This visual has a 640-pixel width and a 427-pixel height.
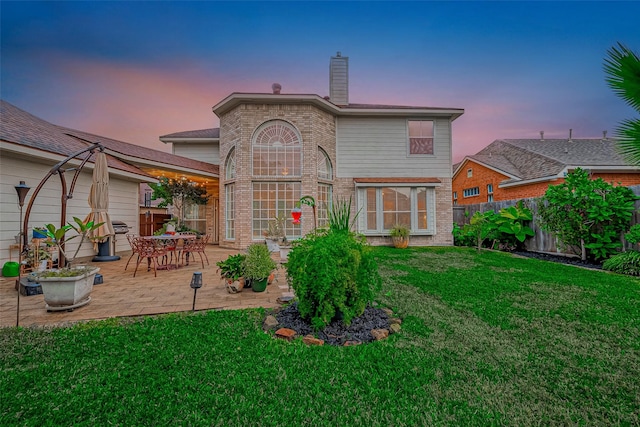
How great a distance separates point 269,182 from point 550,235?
→ 979 centimetres

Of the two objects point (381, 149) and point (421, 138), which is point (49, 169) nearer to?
point (381, 149)

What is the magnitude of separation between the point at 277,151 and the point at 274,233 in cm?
335

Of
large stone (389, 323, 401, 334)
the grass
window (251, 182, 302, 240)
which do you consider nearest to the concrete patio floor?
the grass

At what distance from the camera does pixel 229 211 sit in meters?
11.3

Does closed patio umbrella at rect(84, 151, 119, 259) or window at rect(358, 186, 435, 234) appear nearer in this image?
closed patio umbrella at rect(84, 151, 119, 259)

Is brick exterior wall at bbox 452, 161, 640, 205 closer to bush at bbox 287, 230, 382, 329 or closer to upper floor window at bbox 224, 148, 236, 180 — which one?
bush at bbox 287, 230, 382, 329

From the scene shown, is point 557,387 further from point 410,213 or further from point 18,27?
point 18,27

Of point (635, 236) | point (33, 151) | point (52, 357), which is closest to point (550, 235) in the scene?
point (635, 236)

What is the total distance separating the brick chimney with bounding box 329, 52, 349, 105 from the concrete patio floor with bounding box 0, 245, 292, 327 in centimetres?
949

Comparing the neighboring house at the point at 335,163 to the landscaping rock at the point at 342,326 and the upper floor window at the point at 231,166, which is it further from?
the landscaping rock at the point at 342,326

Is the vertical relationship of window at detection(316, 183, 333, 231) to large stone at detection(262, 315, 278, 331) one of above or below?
above

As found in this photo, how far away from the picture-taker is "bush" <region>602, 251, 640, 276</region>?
5.79m

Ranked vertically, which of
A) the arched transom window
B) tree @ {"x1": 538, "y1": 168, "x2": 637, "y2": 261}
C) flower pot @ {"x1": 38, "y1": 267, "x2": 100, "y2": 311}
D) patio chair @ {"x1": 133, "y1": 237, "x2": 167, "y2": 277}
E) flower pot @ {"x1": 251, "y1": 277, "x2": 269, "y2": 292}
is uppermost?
the arched transom window

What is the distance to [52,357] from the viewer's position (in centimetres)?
240
